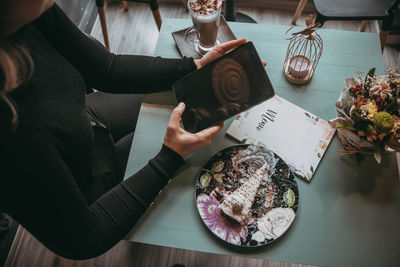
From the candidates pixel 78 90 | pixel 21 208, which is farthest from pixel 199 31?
pixel 21 208

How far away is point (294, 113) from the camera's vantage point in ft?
3.26

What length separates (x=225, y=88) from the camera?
2.93 ft

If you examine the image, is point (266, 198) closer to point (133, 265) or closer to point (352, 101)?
point (352, 101)

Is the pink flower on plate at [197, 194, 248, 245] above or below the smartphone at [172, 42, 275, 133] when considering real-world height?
below

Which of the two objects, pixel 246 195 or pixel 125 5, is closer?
pixel 246 195

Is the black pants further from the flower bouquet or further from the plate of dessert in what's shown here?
the flower bouquet

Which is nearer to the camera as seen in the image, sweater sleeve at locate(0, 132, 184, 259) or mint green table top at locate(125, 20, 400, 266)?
sweater sleeve at locate(0, 132, 184, 259)

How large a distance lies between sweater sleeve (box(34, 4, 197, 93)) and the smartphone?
105 millimetres

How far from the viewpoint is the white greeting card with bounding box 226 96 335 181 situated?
93 cm

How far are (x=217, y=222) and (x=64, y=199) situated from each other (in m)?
0.40

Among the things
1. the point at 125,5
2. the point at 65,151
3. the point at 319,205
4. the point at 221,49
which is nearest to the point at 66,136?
the point at 65,151

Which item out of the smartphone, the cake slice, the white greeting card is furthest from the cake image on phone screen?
the cake slice

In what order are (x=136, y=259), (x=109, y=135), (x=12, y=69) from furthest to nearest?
(x=136, y=259) < (x=109, y=135) < (x=12, y=69)

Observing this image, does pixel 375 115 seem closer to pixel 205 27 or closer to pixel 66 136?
pixel 205 27
